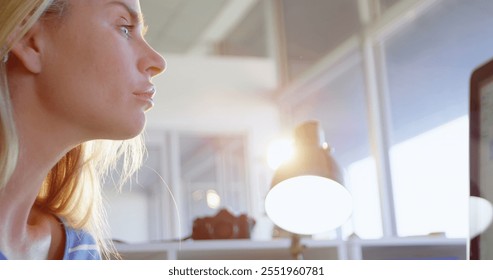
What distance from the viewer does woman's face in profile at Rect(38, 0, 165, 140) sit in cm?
56

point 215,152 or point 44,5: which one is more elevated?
point 215,152

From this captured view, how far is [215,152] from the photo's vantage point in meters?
4.17

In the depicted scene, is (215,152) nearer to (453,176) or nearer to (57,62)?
(453,176)

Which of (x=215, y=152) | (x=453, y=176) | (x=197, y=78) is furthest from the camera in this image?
(x=215, y=152)

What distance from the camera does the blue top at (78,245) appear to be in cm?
60

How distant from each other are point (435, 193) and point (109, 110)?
7.08 ft

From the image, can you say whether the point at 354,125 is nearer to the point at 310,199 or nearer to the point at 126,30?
the point at 310,199

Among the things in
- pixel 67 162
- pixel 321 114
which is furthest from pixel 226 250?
pixel 321 114

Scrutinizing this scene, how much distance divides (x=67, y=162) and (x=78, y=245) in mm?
Result: 75

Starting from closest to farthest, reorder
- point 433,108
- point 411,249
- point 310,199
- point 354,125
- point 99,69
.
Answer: point 99,69 → point 310,199 → point 411,249 → point 433,108 → point 354,125

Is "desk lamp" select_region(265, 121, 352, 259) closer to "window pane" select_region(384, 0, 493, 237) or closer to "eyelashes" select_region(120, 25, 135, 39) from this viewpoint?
"eyelashes" select_region(120, 25, 135, 39)

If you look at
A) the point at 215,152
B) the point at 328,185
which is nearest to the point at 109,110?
the point at 328,185

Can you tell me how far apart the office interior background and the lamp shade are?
6 centimetres

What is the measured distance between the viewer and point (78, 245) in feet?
1.97
